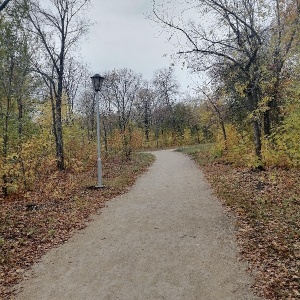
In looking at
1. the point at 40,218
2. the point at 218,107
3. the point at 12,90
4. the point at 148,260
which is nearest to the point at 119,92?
the point at 218,107

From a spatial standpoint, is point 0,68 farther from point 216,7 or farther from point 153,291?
point 153,291

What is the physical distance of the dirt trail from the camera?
411 cm

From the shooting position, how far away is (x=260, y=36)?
1093 cm

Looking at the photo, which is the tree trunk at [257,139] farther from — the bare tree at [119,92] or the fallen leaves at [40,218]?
the bare tree at [119,92]

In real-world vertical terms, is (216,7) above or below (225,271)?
above

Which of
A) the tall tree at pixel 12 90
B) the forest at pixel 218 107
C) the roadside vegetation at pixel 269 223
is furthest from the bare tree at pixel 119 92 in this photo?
the roadside vegetation at pixel 269 223

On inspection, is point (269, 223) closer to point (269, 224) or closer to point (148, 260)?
point (269, 224)

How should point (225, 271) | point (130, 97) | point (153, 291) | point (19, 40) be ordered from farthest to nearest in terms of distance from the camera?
point (130, 97)
point (19, 40)
point (225, 271)
point (153, 291)

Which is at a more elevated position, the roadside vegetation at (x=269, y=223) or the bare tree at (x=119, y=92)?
the bare tree at (x=119, y=92)

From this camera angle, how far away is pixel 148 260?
505cm

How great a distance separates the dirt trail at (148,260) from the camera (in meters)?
4.11

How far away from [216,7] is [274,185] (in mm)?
6963

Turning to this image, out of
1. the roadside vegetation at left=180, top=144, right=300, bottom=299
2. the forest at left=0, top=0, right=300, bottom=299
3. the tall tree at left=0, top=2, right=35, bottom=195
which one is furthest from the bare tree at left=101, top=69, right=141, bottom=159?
the roadside vegetation at left=180, top=144, right=300, bottom=299

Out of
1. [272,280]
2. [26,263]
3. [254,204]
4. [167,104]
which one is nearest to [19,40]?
[26,263]
